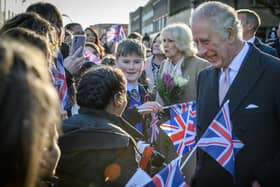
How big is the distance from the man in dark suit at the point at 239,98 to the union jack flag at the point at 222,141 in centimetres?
4

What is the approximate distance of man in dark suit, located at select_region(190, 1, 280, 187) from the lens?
9.98 ft

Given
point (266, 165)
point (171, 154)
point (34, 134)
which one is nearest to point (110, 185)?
point (266, 165)

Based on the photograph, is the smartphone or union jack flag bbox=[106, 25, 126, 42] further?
union jack flag bbox=[106, 25, 126, 42]

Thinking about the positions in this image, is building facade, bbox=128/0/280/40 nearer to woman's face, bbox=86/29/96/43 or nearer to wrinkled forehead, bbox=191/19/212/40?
woman's face, bbox=86/29/96/43

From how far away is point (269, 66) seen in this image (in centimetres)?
314

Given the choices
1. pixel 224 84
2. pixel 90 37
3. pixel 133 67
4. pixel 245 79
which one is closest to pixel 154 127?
pixel 133 67

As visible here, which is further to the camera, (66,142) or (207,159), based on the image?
(207,159)

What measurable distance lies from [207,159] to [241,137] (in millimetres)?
322

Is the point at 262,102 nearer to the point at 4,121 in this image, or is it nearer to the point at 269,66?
the point at 269,66

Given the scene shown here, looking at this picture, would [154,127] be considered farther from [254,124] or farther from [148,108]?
[254,124]

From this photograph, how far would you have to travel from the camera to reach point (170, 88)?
5.14 metres

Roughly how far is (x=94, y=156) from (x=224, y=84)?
105 cm

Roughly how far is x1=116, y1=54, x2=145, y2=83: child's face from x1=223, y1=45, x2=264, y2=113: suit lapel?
6.99 feet

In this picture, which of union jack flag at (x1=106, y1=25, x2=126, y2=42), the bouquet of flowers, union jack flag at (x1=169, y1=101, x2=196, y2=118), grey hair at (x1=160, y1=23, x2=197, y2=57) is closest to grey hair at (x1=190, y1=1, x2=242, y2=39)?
union jack flag at (x1=169, y1=101, x2=196, y2=118)
